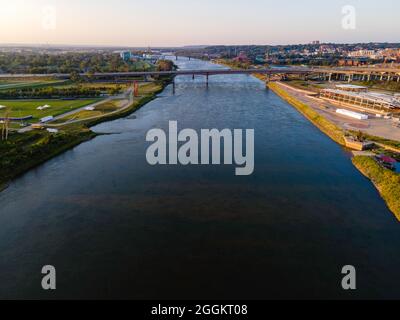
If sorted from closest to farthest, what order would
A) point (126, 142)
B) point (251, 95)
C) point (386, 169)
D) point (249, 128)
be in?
point (386, 169), point (126, 142), point (249, 128), point (251, 95)

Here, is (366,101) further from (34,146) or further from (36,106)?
(36,106)

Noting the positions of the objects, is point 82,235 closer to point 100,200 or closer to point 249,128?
point 100,200

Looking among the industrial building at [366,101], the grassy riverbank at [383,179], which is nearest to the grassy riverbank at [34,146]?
the grassy riverbank at [383,179]

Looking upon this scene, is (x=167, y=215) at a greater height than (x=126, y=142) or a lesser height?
lesser

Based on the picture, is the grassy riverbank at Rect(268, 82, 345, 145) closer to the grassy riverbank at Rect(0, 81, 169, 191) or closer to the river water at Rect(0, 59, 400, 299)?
the river water at Rect(0, 59, 400, 299)

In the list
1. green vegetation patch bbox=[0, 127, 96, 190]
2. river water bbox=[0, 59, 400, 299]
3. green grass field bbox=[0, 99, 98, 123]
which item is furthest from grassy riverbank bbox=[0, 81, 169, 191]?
green grass field bbox=[0, 99, 98, 123]

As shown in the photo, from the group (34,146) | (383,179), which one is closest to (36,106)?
(34,146)
